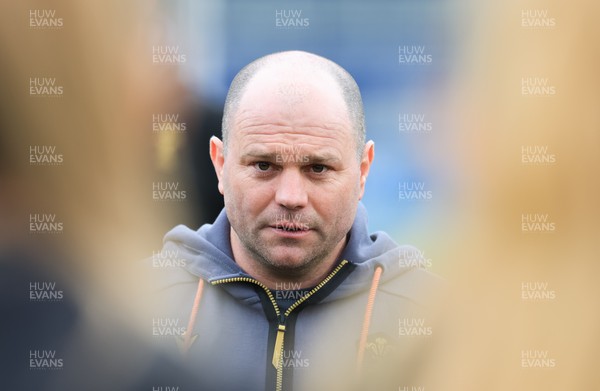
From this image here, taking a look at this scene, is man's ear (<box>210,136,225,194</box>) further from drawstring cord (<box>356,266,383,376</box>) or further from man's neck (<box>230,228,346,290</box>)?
drawstring cord (<box>356,266,383,376</box>)

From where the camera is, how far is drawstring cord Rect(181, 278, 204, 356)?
1293 millimetres

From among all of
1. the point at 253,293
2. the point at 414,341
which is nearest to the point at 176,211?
the point at 253,293

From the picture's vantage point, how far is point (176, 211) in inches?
53.1

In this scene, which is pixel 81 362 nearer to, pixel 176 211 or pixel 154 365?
pixel 154 365

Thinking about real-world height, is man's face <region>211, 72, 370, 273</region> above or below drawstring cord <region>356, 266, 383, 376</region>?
Result: above

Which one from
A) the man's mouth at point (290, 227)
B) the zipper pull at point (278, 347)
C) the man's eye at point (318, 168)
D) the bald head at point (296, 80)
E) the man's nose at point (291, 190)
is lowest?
the zipper pull at point (278, 347)

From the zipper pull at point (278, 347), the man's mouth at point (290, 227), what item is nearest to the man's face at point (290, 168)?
the man's mouth at point (290, 227)

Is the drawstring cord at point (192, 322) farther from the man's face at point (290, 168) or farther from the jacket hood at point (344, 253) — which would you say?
the man's face at point (290, 168)

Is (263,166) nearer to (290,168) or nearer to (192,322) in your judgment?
(290,168)

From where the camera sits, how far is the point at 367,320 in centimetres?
132

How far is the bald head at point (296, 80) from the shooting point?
121 cm

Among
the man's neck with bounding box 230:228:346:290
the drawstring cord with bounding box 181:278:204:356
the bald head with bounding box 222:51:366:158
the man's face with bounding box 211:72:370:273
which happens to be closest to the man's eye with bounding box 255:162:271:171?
the man's face with bounding box 211:72:370:273

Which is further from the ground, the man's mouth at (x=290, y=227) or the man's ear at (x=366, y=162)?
the man's ear at (x=366, y=162)

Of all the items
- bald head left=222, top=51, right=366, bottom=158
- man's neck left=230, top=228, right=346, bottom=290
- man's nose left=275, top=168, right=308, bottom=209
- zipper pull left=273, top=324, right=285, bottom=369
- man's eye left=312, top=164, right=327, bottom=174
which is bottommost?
zipper pull left=273, top=324, right=285, bottom=369
